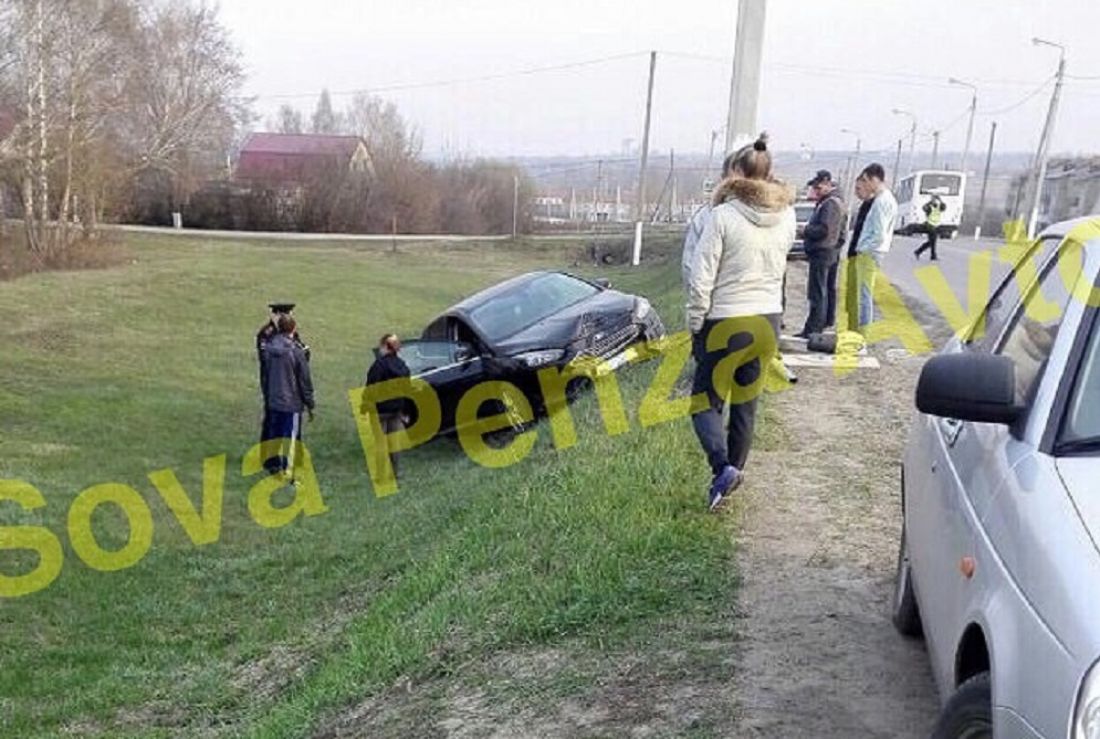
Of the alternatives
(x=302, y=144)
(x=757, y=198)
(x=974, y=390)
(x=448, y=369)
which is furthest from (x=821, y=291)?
(x=302, y=144)

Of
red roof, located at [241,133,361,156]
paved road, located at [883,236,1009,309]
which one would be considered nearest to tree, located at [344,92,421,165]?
red roof, located at [241,133,361,156]

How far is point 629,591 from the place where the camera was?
4.19 m

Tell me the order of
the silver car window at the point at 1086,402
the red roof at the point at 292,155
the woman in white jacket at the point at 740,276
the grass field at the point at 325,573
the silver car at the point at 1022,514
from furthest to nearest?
the red roof at the point at 292,155
the woman in white jacket at the point at 740,276
the grass field at the point at 325,573
the silver car window at the point at 1086,402
the silver car at the point at 1022,514

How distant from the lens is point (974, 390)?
7.58 ft

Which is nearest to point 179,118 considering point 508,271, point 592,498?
point 508,271

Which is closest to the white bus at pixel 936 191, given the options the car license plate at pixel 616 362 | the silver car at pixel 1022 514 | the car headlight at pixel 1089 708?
the car license plate at pixel 616 362

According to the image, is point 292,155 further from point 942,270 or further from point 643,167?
point 942,270

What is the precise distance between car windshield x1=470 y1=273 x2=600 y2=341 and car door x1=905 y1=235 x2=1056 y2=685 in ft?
24.5

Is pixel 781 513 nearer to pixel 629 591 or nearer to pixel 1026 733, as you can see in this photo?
pixel 629 591

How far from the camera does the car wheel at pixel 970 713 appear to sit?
201 centimetres

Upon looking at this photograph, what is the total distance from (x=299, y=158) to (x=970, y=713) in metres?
66.9

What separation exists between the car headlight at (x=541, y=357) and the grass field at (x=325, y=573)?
757 millimetres

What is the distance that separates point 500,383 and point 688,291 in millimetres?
5860

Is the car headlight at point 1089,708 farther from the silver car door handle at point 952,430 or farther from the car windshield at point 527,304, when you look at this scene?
the car windshield at point 527,304
